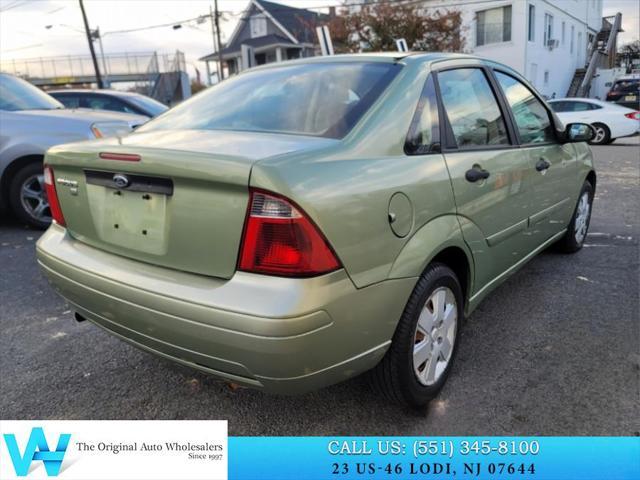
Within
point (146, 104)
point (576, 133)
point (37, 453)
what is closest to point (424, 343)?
point (37, 453)

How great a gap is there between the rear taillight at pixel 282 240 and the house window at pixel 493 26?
2421cm

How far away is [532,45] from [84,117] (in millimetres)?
21588

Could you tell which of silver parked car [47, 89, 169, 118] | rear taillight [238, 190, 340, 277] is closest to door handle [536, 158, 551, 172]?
rear taillight [238, 190, 340, 277]

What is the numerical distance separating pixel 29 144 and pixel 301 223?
4901 mm

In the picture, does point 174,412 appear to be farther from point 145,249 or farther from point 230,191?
point 230,191

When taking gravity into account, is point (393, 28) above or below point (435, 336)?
above

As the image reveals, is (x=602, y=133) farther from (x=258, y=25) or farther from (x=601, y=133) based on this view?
(x=258, y=25)

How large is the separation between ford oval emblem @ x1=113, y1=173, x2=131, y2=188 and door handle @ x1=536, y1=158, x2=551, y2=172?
2.40m

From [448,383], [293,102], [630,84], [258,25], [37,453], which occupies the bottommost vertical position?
[448,383]

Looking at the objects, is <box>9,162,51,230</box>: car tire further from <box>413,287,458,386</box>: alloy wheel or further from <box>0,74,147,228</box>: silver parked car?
<box>413,287,458,386</box>: alloy wheel

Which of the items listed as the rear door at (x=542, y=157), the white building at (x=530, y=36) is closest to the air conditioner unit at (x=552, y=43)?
the white building at (x=530, y=36)

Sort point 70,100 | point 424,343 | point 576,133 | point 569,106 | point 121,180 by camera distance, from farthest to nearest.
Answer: point 569,106 → point 70,100 → point 576,133 → point 424,343 → point 121,180

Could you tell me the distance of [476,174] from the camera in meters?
2.53

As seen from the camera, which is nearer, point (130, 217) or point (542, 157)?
point (130, 217)
